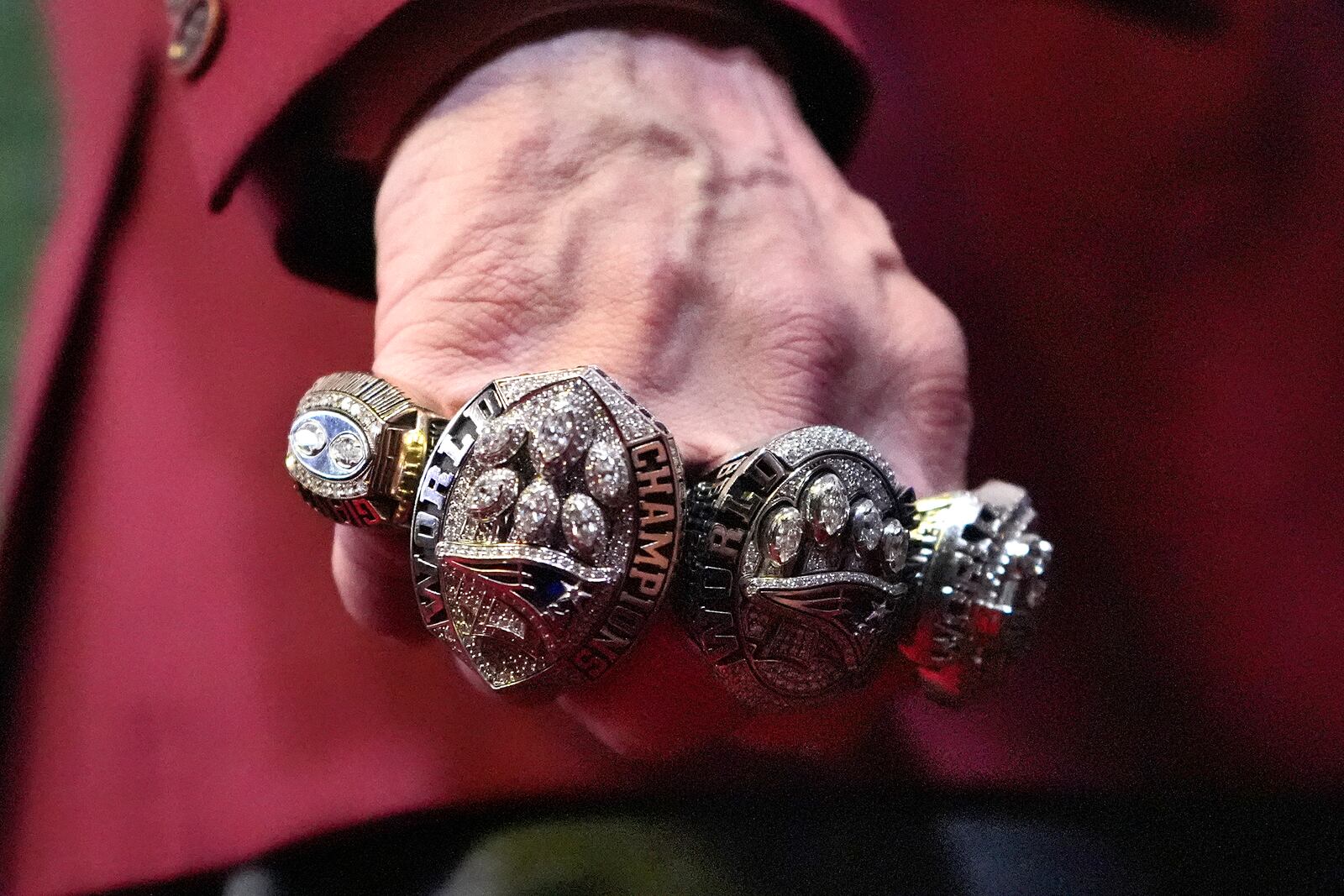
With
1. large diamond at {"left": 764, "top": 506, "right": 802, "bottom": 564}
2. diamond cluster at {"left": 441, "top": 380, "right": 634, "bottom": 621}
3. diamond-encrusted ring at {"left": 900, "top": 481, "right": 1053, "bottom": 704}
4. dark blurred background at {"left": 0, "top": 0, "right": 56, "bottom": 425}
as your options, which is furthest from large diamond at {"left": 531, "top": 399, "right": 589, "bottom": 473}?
dark blurred background at {"left": 0, "top": 0, "right": 56, "bottom": 425}

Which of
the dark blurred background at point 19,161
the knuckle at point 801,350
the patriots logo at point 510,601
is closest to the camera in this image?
the patriots logo at point 510,601

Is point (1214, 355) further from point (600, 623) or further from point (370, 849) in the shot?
point (370, 849)

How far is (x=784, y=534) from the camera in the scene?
0.50 m

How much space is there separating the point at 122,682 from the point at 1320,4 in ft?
3.52

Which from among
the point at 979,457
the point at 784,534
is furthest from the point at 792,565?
the point at 979,457

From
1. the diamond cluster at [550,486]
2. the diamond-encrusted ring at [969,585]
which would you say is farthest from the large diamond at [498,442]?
the diamond-encrusted ring at [969,585]

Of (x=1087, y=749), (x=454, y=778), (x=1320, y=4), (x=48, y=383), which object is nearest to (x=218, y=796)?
(x=454, y=778)

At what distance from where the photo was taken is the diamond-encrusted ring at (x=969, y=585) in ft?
1.87

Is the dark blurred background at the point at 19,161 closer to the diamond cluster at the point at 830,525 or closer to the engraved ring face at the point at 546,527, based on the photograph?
the engraved ring face at the point at 546,527

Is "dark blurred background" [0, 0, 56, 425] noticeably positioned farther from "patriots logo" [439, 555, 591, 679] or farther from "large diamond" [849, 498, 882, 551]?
"large diamond" [849, 498, 882, 551]

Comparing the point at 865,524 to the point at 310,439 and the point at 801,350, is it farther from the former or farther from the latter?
the point at 310,439

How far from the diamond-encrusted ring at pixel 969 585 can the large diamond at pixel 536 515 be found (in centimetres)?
22

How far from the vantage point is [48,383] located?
2.85ft

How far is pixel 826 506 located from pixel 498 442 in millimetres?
168
